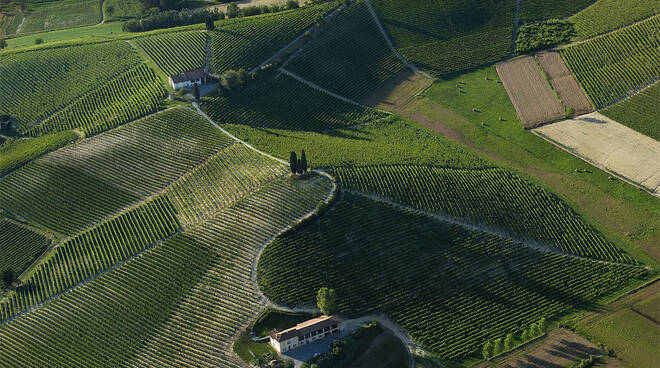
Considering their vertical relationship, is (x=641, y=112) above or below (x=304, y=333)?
above

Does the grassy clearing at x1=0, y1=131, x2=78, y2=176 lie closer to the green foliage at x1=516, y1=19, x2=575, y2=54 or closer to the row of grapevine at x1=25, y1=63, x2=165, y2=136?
the row of grapevine at x1=25, y1=63, x2=165, y2=136

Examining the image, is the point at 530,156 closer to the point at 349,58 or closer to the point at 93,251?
the point at 349,58

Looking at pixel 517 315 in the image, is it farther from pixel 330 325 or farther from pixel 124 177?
A: pixel 124 177

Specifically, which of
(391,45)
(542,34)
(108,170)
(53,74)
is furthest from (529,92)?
(53,74)

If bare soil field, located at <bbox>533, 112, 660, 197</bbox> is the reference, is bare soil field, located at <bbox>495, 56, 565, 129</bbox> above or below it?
above

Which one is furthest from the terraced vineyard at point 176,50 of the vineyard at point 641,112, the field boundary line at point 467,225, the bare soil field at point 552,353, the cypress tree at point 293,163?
the bare soil field at point 552,353

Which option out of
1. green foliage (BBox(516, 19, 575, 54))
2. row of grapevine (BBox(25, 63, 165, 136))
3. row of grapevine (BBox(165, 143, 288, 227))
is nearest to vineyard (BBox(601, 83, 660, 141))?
green foliage (BBox(516, 19, 575, 54))
